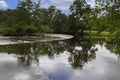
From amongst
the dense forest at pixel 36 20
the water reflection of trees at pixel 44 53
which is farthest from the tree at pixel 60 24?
the water reflection of trees at pixel 44 53

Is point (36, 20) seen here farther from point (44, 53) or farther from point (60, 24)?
point (44, 53)

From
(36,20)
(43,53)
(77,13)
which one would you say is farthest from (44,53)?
(77,13)

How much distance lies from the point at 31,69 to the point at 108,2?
449 inches

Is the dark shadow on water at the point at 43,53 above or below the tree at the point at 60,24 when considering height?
below

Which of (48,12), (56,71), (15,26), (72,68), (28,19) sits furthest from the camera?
(48,12)

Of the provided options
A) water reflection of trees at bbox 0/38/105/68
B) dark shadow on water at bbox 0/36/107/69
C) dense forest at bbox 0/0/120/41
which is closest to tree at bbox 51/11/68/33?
dense forest at bbox 0/0/120/41

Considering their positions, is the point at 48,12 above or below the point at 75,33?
above

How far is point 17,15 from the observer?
203 ft

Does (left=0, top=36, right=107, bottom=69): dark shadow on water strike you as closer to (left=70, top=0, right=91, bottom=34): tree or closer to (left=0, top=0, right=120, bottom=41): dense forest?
(left=0, top=0, right=120, bottom=41): dense forest

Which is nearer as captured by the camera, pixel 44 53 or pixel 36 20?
pixel 44 53

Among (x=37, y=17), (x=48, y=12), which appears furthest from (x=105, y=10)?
(x=48, y=12)

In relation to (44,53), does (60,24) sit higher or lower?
higher

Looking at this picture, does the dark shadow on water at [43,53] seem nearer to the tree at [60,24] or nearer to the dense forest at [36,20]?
the dense forest at [36,20]

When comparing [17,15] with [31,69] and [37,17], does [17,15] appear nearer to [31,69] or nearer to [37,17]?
[37,17]
